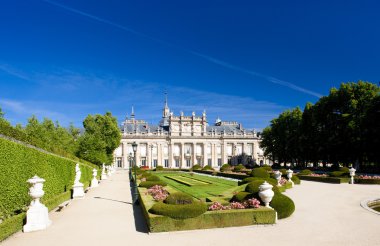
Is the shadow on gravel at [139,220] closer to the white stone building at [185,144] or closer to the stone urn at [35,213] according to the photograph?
the stone urn at [35,213]

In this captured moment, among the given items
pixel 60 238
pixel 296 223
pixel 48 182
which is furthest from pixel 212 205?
pixel 48 182

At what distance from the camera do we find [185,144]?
77562 mm


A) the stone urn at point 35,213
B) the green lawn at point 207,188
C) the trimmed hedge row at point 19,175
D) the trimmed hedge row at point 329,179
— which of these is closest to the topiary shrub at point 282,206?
the green lawn at point 207,188

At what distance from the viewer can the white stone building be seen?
75625mm

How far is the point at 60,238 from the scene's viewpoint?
347 inches

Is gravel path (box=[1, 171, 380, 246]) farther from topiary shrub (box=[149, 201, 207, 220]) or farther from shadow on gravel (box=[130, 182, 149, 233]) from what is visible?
topiary shrub (box=[149, 201, 207, 220])

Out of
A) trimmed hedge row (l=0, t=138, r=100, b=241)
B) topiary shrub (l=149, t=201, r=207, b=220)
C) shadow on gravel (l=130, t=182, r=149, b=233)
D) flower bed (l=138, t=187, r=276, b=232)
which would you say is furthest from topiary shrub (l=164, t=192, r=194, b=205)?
trimmed hedge row (l=0, t=138, r=100, b=241)

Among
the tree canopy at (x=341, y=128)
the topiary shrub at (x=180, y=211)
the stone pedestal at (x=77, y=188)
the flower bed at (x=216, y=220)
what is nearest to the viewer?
the flower bed at (x=216, y=220)

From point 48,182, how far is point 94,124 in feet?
108

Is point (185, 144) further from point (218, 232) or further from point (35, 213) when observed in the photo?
point (218, 232)

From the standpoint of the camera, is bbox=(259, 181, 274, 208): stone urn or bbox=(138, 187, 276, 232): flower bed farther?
bbox=(259, 181, 274, 208): stone urn

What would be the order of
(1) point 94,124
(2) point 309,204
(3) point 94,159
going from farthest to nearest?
1. (1) point 94,124
2. (3) point 94,159
3. (2) point 309,204

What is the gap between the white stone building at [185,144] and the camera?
7562 cm

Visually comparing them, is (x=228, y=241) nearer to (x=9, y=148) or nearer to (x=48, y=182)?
(x=9, y=148)
